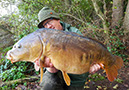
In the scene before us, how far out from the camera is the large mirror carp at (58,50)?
3.36 feet

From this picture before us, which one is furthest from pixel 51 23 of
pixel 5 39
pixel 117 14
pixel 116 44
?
pixel 5 39

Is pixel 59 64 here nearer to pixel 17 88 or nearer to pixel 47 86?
pixel 47 86

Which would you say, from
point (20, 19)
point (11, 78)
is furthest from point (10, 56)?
point (20, 19)

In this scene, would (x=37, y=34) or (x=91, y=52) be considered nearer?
(x=37, y=34)

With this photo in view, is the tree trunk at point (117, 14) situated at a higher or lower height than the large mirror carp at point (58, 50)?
higher

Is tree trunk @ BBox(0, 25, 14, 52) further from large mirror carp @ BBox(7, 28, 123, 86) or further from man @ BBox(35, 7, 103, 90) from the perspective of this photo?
large mirror carp @ BBox(7, 28, 123, 86)

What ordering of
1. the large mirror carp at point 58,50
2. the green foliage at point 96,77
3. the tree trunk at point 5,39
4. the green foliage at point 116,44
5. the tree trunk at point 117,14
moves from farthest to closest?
1. the tree trunk at point 5,39
2. the tree trunk at point 117,14
3. the green foliage at point 116,44
4. the green foliage at point 96,77
5. the large mirror carp at point 58,50

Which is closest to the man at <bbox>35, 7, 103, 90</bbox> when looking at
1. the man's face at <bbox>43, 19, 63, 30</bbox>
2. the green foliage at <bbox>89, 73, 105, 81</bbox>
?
the man's face at <bbox>43, 19, 63, 30</bbox>

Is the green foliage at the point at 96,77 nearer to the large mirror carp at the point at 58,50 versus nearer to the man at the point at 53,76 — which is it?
the man at the point at 53,76

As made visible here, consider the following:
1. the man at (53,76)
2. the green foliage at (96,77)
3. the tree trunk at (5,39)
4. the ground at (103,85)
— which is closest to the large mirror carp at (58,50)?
the man at (53,76)

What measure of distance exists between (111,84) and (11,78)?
2.93 meters

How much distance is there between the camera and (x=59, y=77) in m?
2.07

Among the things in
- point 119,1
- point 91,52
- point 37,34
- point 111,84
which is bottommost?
point 111,84

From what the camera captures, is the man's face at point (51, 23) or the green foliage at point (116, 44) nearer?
the man's face at point (51, 23)
